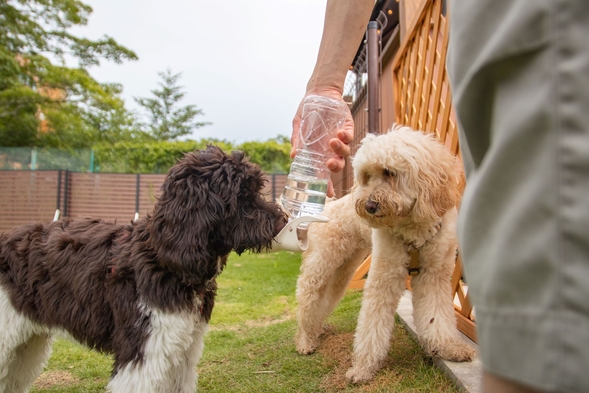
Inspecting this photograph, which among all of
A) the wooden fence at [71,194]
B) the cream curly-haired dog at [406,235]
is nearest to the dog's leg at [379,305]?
the cream curly-haired dog at [406,235]

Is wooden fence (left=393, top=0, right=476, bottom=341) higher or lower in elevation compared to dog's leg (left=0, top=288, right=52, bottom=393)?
higher

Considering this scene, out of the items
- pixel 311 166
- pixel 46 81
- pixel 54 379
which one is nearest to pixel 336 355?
pixel 311 166

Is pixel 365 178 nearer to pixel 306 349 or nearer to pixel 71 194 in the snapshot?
pixel 306 349

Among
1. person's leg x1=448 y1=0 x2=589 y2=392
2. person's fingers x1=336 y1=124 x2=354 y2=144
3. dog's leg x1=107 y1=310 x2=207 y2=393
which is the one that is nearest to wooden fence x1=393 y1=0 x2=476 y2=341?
person's fingers x1=336 y1=124 x2=354 y2=144

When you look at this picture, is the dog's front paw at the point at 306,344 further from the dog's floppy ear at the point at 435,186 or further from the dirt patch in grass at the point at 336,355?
the dog's floppy ear at the point at 435,186

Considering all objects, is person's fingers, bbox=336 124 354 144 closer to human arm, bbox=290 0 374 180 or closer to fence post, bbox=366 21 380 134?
human arm, bbox=290 0 374 180

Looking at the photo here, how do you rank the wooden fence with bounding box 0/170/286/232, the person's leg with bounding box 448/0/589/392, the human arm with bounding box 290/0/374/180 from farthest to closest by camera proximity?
the wooden fence with bounding box 0/170/286/232
the human arm with bounding box 290/0/374/180
the person's leg with bounding box 448/0/589/392

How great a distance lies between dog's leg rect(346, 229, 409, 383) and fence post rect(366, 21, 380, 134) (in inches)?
79.6

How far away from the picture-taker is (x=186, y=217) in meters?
2.05

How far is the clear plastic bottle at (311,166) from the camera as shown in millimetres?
2729

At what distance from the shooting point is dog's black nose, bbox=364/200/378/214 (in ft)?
8.51

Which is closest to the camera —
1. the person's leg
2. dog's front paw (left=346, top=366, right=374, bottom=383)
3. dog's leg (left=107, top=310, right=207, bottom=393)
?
the person's leg

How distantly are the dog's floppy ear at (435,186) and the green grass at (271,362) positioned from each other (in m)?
0.98

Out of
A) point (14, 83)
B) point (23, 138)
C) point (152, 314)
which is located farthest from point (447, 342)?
point (23, 138)
